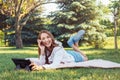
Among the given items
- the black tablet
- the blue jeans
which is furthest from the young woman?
the blue jeans

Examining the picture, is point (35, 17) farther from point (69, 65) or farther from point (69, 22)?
point (69, 65)

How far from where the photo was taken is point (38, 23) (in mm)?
34188

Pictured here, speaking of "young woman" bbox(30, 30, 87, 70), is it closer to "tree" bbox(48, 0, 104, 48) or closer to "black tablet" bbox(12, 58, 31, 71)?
"black tablet" bbox(12, 58, 31, 71)

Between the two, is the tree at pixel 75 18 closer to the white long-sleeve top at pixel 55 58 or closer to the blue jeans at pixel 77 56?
the blue jeans at pixel 77 56

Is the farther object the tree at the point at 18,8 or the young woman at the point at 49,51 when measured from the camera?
the tree at the point at 18,8

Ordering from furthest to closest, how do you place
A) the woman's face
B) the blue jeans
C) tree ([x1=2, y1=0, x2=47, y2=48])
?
tree ([x1=2, y1=0, x2=47, y2=48])
the blue jeans
the woman's face

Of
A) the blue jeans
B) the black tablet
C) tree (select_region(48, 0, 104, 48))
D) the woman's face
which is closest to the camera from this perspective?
the black tablet

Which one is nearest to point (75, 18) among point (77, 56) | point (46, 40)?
point (77, 56)

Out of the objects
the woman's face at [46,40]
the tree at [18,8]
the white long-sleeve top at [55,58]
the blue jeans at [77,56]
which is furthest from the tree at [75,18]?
the woman's face at [46,40]

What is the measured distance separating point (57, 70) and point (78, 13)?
78.2ft

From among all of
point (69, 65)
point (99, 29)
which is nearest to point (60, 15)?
point (99, 29)

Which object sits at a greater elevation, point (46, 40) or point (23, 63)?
point (46, 40)

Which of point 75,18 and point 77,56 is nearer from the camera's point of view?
point 77,56

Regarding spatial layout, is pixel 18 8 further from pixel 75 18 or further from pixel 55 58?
pixel 55 58
